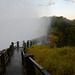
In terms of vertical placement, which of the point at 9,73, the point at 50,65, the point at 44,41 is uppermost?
the point at 50,65

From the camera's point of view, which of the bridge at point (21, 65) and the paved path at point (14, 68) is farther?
the paved path at point (14, 68)

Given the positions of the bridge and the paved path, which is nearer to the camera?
the bridge

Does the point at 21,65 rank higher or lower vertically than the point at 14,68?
lower

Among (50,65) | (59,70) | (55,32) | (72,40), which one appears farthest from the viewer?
(55,32)

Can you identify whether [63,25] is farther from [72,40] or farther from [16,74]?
[16,74]

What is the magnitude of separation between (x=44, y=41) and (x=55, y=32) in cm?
510

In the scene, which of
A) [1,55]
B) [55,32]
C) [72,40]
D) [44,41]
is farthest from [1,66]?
[44,41]

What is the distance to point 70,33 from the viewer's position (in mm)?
27125

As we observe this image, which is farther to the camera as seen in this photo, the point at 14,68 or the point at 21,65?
the point at 21,65

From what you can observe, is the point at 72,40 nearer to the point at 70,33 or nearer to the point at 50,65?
the point at 70,33

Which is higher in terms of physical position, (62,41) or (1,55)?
(1,55)

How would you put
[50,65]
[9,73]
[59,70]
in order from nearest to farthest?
[59,70] → [50,65] → [9,73]

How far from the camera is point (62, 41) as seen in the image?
88.8 ft

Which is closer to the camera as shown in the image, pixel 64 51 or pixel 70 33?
pixel 64 51
